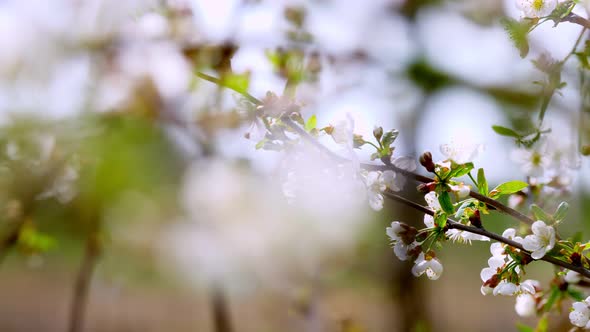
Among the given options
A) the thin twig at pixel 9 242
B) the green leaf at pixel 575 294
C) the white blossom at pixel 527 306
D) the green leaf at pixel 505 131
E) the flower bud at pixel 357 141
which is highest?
the green leaf at pixel 505 131

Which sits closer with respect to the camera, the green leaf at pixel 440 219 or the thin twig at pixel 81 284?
the green leaf at pixel 440 219

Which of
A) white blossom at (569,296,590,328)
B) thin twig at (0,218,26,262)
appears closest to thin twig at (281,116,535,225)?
white blossom at (569,296,590,328)

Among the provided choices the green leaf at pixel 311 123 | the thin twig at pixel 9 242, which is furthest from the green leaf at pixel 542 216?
the thin twig at pixel 9 242

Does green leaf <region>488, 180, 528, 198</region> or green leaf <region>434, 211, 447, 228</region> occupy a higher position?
green leaf <region>488, 180, 528, 198</region>

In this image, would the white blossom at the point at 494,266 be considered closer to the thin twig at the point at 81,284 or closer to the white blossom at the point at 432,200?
the white blossom at the point at 432,200

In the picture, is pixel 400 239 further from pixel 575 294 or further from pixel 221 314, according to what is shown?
pixel 221 314

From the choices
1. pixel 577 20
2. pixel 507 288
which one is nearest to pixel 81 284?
pixel 507 288

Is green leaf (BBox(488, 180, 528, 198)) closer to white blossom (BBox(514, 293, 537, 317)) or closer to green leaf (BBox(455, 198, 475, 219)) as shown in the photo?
green leaf (BBox(455, 198, 475, 219))

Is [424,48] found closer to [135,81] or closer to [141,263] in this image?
[135,81]
